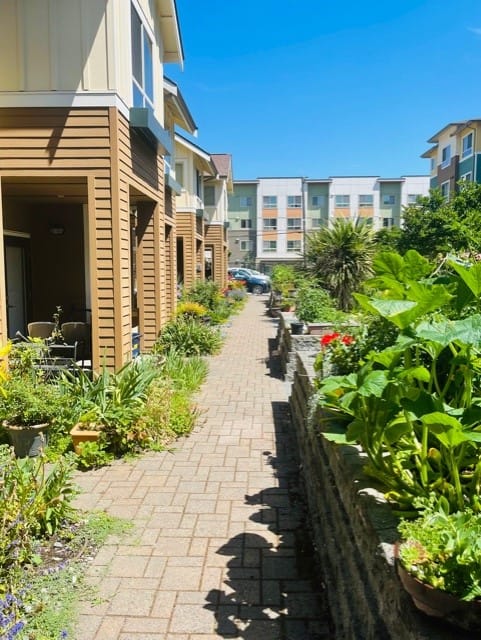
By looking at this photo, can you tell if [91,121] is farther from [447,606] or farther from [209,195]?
[209,195]

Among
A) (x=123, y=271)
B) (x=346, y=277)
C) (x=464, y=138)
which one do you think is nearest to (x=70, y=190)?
(x=123, y=271)

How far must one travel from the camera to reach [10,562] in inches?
129

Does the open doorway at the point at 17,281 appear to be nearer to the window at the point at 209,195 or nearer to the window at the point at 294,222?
the window at the point at 209,195

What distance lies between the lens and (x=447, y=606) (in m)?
1.59

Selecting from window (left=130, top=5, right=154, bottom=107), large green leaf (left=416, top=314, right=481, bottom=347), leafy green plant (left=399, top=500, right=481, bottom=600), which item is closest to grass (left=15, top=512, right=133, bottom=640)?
leafy green plant (left=399, top=500, right=481, bottom=600)

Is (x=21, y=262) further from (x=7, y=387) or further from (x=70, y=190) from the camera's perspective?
(x=7, y=387)

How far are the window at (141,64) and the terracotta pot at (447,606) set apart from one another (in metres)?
8.08

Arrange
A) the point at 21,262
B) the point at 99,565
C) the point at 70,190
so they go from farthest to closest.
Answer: the point at 21,262 < the point at 70,190 < the point at 99,565

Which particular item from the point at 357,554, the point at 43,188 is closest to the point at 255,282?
the point at 43,188

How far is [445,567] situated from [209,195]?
29.4m

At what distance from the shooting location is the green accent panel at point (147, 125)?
25.5 ft

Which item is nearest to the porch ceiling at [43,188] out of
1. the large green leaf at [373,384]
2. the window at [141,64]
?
the window at [141,64]

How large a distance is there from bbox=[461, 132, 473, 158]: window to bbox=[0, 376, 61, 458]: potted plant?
37349 millimetres

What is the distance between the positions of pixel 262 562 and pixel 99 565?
3.64ft
